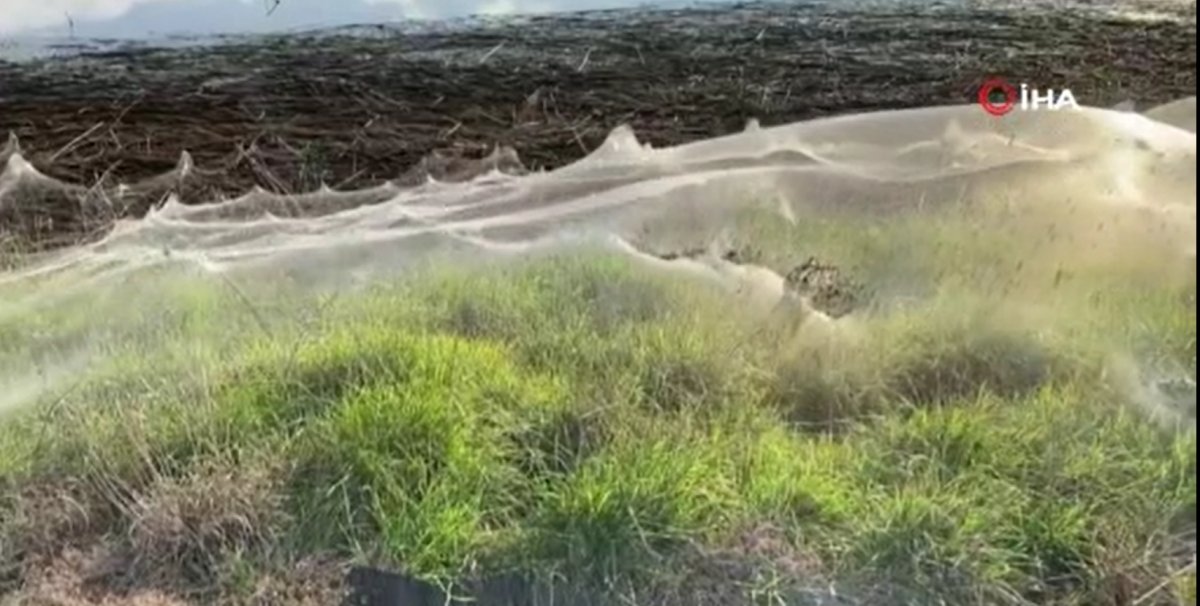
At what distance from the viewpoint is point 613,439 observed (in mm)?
2979

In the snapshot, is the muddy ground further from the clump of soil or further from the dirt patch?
the clump of soil

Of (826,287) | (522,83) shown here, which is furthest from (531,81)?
(826,287)

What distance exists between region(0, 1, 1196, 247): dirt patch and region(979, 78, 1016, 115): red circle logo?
2cm

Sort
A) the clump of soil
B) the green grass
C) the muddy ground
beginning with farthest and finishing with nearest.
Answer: the clump of soil < the muddy ground < the green grass

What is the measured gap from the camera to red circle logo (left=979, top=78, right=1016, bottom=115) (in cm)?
291

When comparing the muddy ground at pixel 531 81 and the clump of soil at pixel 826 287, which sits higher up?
the muddy ground at pixel 531 81

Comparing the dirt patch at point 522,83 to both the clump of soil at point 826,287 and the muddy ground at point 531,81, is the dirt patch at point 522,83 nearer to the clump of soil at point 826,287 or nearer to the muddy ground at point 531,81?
the muddy ground at point 531,81

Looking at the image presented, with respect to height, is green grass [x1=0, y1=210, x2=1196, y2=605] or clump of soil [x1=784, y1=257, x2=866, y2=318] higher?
clump of soil [x1=784, y1=257, x2=866, y2=318]

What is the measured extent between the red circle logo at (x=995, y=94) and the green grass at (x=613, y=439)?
30cm

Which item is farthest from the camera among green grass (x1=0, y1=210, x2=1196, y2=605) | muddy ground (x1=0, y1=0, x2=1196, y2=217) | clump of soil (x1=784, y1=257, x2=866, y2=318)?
clump of soil (x1=784, y1=257, x2=866, y2=318)

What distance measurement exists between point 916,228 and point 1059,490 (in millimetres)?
612

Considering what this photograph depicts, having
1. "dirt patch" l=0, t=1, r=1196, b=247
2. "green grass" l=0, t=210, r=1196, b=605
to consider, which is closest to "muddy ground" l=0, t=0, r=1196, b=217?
"dirt patch" l=0, t=1, r=1196, b=247

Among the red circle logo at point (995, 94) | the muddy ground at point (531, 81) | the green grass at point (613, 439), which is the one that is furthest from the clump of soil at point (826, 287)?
the red circle logo at point (995, 94)

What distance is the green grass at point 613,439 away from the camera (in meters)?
2.73
